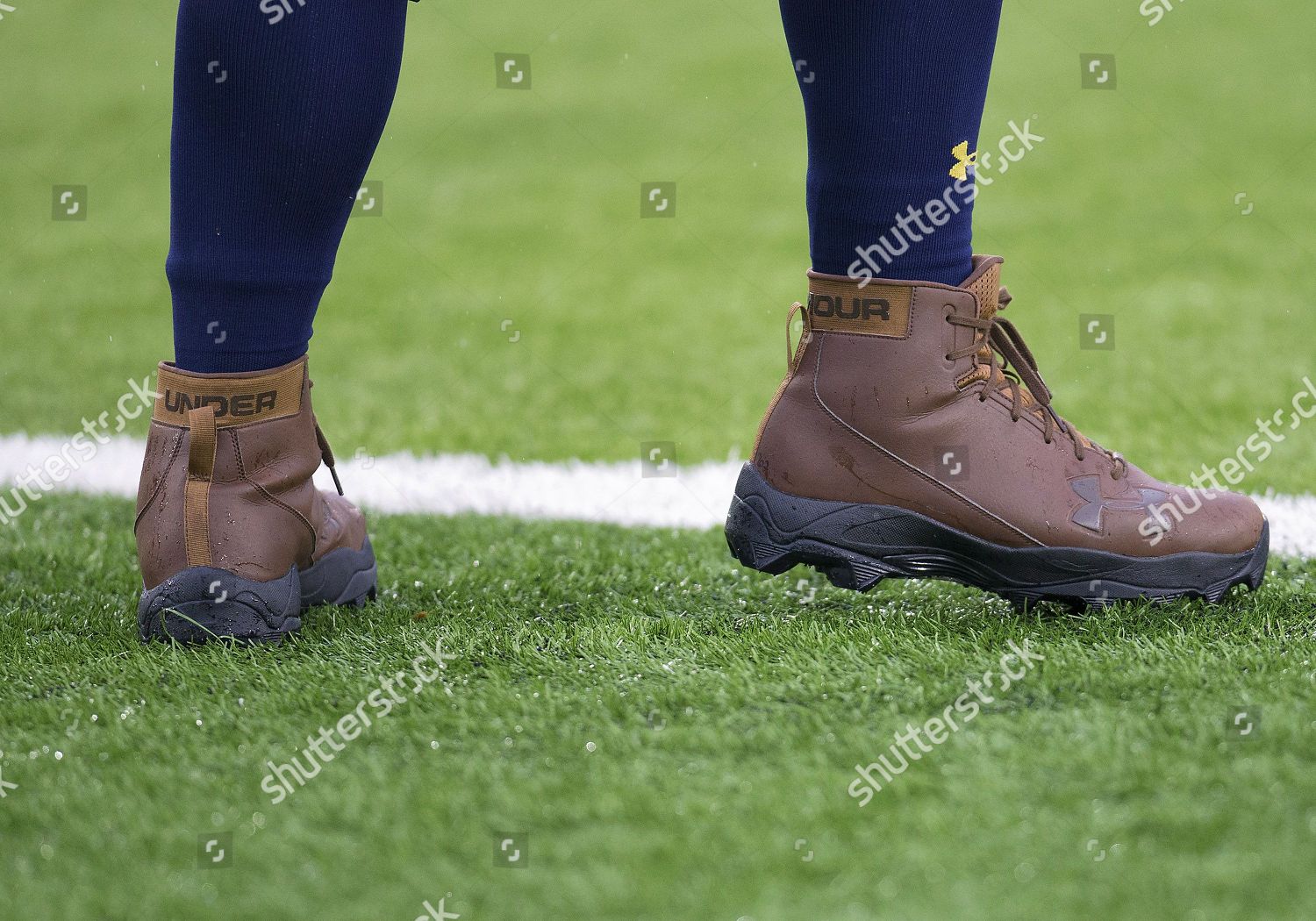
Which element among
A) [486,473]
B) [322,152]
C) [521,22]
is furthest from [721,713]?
[521,22]

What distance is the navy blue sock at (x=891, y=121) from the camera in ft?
4.09

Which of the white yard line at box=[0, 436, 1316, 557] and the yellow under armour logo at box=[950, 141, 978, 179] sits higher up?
the yellow under armour logo at box=[950, 141, 978, 179]

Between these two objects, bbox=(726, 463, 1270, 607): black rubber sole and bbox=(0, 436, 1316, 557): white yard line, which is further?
bbox=(0, 436, 1316, 557): white yard line

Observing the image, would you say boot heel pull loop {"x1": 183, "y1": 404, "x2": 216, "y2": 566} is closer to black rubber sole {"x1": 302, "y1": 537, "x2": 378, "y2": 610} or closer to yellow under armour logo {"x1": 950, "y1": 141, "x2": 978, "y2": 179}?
black rubber sole {"x1": 302, "y1": 537, "x2": 378, "y2": 610}

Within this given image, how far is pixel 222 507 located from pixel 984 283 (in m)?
0.82

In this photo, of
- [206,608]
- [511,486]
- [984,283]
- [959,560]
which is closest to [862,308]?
[984,283]

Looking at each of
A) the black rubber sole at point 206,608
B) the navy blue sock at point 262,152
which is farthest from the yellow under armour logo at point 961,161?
the black rubber sole at point 206,608

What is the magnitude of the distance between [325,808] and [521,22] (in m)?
8.58

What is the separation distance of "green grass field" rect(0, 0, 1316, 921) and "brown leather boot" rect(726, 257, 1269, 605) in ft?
0.17

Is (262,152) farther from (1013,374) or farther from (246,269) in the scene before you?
(1013,374)

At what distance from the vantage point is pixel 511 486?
6.88ft

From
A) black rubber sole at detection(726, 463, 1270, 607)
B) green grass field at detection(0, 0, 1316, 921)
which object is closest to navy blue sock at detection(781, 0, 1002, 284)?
black rubber sole at detection(726, 463, 1270, 607)

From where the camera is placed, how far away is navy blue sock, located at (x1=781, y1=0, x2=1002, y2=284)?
4.09ft

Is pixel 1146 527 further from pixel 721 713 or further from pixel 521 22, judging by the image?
pixel 521 22
